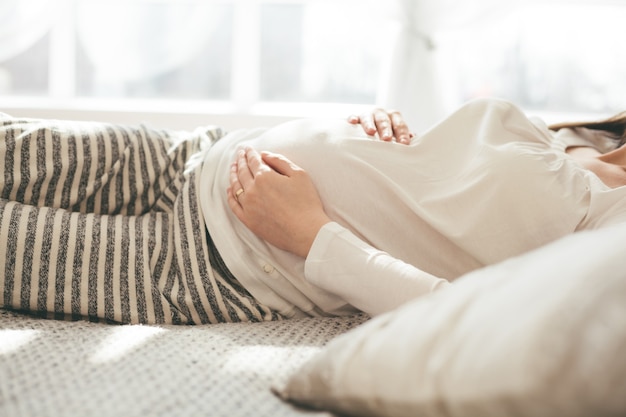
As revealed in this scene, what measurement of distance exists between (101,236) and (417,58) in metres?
1.53

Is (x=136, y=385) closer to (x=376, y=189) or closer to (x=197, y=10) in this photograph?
(x=376, y=189)

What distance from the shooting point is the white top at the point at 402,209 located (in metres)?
1.01

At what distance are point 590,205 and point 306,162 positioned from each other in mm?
453

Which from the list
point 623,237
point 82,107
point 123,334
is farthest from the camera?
point 82,107

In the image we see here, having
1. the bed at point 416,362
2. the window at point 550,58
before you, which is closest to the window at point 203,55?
the window at point 550,58

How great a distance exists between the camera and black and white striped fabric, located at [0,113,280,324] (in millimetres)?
983

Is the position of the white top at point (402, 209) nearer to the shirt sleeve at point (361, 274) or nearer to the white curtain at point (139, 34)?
the shirt sleeve at point (361, 274)

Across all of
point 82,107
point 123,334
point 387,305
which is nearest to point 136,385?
point 123,334

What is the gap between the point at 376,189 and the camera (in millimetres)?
1104

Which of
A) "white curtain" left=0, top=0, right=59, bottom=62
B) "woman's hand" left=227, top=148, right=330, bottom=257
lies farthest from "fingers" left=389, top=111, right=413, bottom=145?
"white curtain" left=0, top=0, right=59, bottom=62

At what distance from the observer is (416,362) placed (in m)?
0.51

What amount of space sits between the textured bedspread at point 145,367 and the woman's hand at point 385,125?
414 millimetres

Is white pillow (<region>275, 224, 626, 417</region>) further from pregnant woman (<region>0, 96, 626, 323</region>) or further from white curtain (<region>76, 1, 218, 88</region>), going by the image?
white curtain (<region>76, 1, 218, 88</region>)

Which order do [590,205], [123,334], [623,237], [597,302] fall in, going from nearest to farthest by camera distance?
[597,302], [623,237], [123,334], [590,205]
